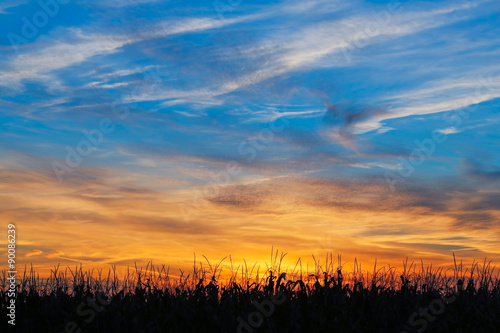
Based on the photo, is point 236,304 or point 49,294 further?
point 49,294

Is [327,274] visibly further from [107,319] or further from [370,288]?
[107,319]

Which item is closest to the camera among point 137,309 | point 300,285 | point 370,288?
point 137,309

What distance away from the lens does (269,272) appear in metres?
11.6

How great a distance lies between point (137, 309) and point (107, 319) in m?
0.62

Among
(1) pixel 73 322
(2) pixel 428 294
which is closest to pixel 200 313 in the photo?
(1) pixel 73 322

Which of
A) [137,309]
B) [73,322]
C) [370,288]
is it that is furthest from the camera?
[370,288]

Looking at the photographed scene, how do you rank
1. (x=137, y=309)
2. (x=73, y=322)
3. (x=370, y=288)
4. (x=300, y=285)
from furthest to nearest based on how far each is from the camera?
(x=370, y=288) → (x=300, y=285) → (x=137, y=309) → (x=73, y=322)

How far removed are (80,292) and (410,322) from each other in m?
7.08

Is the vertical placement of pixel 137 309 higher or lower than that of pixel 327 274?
lower

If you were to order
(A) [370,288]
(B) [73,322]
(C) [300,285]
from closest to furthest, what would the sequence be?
(B) [73,322] → (C) [300,285] → (A) [370,288]

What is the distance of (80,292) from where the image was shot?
449 inches

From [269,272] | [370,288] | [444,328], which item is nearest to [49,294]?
Result: [269,272]

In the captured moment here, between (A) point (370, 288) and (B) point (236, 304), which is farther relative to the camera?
(A) point (370, 288)

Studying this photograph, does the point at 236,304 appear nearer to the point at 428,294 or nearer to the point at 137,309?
the point at 137,309
